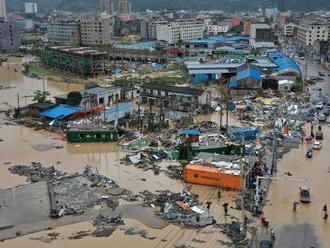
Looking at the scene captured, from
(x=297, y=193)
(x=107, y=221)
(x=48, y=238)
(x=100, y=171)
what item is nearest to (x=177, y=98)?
(x=100, y=171)

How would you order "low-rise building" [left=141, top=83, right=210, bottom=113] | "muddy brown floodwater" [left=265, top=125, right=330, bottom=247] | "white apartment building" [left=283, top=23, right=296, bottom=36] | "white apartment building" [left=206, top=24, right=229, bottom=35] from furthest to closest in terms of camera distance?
"white apartment building" [left=206, top=24, right=229, bottom=35] → "white apartment building" [left=283, top=23, right=296, bottom=36] → "low-rise building" [left=141, top=83, right=210, bottom=113] → "muddy brown floodwater" [left=265, top=125, right=330, bottom=247]

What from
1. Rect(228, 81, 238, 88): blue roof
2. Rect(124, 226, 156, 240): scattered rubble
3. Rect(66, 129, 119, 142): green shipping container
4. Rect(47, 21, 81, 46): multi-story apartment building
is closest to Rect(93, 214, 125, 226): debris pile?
Rect(124, 226, 156, 240): scattered rubble

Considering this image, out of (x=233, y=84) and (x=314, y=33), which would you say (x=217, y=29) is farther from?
(x=233, y=84)

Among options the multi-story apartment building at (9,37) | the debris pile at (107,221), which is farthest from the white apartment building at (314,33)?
the debris pile at (107,221)

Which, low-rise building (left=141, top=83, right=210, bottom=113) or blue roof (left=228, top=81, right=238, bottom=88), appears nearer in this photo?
low-rise building (left=141, top=83, right=210, bottom=113)

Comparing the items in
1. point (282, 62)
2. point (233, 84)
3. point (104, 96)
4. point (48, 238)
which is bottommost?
point (48, 238)

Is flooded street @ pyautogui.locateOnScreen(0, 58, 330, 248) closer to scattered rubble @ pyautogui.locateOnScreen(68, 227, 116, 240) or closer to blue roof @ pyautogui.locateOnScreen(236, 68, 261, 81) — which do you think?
scattered rubble @ pyautogui.locateOnScreen(68, 227, 116, 240)

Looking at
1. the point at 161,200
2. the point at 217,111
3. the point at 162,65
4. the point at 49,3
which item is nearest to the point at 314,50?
the point at 162,65
